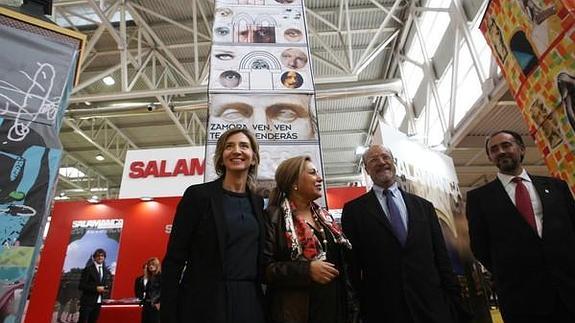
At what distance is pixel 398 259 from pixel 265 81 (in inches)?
64.7

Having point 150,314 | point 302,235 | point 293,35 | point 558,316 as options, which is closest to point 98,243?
point 150,314

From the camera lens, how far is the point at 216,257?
1.40m

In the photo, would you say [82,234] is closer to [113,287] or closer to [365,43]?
[113,287]

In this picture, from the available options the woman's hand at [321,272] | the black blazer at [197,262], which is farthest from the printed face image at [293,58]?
the woman's hand at [321,272]

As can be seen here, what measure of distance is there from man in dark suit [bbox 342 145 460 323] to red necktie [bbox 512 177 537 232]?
0.48 metres

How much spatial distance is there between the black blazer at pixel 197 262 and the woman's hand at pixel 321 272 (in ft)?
0.71

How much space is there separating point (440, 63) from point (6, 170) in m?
7.68

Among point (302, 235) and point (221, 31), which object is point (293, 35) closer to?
point (221, 31)

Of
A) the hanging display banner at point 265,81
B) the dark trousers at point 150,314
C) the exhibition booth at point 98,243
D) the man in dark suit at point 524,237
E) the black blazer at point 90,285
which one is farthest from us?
the exhibition booth at point 98,243

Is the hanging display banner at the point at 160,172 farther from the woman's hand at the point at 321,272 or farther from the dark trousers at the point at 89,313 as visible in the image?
the woman's hand at the point at 321,272

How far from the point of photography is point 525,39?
8.54 ft

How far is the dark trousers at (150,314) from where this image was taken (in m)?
4.85

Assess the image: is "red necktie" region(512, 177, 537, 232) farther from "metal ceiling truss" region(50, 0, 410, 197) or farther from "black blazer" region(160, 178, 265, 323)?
"metal ceiling truss" region(50, 0, 410, 197)

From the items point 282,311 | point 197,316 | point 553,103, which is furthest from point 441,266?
point 553,103
